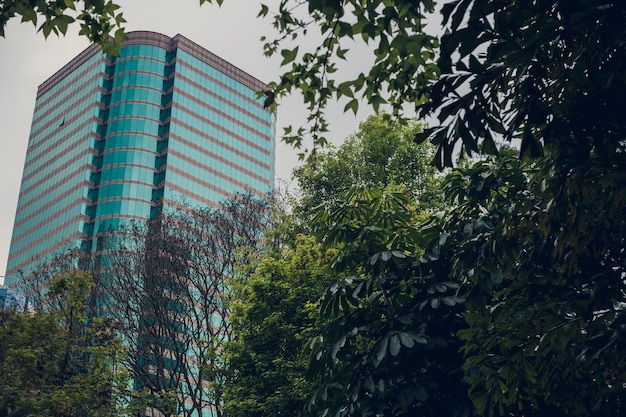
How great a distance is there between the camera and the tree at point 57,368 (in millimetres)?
14172

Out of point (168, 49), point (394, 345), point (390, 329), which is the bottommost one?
point (394, 345)

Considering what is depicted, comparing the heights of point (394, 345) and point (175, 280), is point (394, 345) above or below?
below

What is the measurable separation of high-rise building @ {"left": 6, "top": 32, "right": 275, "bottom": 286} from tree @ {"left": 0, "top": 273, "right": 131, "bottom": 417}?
204 ft

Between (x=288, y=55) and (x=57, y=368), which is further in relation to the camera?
(x=57, y=368)

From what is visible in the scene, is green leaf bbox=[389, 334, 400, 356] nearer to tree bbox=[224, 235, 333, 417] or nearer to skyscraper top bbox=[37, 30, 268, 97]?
tree bbox=[224, 235, 333, 417]

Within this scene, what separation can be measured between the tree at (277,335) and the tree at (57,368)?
293 cm

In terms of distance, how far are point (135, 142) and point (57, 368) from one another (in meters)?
70.4

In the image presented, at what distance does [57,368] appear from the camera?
1520 centimetres

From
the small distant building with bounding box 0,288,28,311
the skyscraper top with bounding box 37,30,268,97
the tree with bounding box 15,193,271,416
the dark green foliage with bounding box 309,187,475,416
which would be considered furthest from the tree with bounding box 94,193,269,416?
the skyscraper top with bounding box 37,30,268,97

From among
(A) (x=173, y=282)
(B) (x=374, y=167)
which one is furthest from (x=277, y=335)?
(A) (x=173, y=282)

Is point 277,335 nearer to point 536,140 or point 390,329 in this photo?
point 390,329

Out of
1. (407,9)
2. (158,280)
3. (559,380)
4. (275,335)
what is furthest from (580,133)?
(158,280)

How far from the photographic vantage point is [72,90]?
294 feet

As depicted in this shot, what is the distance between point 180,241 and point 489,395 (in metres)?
22.0
